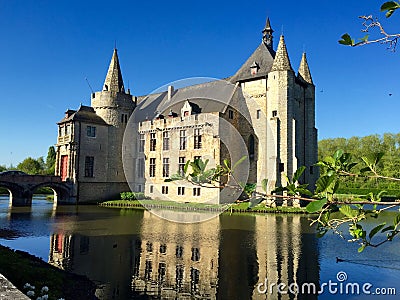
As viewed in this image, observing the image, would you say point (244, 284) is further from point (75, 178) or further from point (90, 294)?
point (75, 178)

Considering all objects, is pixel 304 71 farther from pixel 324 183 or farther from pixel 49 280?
pixel 324 183

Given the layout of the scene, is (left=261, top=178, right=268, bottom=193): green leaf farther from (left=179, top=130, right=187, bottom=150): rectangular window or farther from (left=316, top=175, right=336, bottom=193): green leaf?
(left=179, top=130, right=187, bottom=150): rectangular window

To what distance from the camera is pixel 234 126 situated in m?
33.1

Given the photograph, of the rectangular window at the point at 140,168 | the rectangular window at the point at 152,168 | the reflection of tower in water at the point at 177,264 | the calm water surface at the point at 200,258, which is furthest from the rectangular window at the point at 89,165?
the reflection of tower in water at the point at 177,264

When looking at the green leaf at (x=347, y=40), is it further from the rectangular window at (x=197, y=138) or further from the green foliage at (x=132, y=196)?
the green foliage at (x=132, y=196)

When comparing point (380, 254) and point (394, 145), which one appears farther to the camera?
point (394, 145)

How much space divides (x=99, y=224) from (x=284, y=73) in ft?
67.1

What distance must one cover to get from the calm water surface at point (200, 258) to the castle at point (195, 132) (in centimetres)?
1282

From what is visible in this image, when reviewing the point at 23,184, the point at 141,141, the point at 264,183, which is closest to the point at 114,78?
the point at 141,141

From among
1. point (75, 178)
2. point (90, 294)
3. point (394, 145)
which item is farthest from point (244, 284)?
point (394, 145)

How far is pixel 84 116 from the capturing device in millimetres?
36406

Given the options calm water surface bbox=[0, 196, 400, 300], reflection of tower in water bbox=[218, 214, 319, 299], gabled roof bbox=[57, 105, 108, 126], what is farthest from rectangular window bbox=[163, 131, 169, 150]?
reflection of tower in water bbox=[218, 214, 319, 299]

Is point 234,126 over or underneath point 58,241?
over

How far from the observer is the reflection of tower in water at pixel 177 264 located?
899 centimetres
